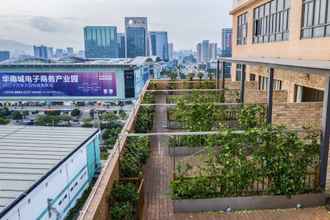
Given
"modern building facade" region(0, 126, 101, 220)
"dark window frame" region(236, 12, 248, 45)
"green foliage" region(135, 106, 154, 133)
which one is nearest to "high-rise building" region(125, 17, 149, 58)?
"modern building facade" region(0, 126, 101, 220)

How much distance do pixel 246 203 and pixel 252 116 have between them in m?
3.84

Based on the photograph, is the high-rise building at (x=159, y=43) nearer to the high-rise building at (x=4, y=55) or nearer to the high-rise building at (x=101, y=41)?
the high-rise building at (x=101, y=41)

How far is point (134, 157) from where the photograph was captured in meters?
7.23

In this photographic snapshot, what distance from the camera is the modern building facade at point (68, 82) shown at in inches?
2269

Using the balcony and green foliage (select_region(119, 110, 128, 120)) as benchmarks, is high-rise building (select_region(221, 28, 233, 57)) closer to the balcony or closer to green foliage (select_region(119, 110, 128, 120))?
the balcony

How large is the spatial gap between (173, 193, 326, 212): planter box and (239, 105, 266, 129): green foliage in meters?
3.36

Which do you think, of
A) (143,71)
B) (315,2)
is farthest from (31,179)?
(143,71)

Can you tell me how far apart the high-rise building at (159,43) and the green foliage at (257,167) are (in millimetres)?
158048

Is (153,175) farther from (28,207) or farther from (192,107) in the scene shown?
(28,207)

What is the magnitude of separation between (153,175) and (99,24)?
6184 inches

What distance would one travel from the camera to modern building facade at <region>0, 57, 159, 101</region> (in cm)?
5762

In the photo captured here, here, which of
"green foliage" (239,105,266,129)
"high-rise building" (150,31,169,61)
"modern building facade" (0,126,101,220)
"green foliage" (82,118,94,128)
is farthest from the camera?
"high-rise building" (150,31,169,61)

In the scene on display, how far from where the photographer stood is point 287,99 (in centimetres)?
1177

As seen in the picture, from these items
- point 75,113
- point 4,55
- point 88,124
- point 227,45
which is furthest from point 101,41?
point 227,45
